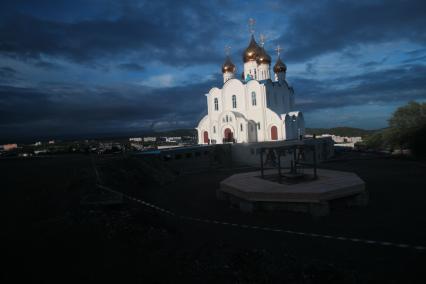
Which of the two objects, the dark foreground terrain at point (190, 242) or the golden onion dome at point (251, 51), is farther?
the golden onion dome at point (251, 51)

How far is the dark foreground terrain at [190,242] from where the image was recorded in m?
5.91

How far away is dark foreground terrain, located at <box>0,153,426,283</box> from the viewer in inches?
233

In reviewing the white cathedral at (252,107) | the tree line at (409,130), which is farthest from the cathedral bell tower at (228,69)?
the tree line at (409,130)

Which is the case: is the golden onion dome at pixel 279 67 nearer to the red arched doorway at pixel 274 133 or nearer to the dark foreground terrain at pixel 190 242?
the red arched doorway at pixel 274 133

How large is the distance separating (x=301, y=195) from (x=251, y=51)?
85.3 feet

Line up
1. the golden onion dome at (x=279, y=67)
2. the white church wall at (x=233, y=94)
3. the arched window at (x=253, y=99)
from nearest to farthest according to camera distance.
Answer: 1. the arched window at (x=253, y=99)
2. the white church wall at (x=233, y=94)
3. the golden onion dome at (x=279, y=67)

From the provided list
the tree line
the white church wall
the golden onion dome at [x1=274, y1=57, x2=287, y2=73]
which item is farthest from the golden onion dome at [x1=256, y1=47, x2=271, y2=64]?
the tree line

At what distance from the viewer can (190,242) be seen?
317 inches

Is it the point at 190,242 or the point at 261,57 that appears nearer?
the point at 190,242

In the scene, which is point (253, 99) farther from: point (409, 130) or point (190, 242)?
point (190, 242)

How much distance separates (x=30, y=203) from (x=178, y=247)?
6.43 meters

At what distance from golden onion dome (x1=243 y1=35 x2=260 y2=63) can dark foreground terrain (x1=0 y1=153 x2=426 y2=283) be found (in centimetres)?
2341

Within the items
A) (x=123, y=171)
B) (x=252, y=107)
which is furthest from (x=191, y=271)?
(x=252, y=107)

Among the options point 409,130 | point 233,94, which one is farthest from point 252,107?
point 409,130
